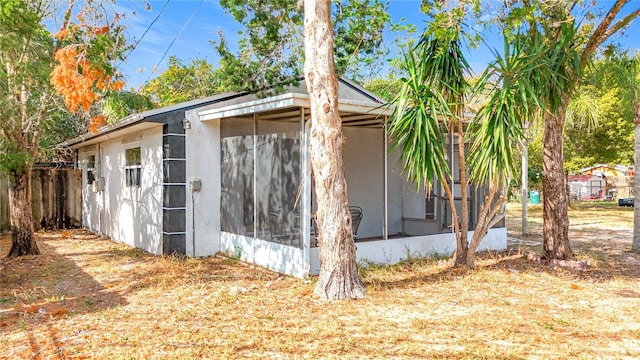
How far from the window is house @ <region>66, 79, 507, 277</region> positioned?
0.02 metres

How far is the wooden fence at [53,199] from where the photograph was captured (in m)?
13.1

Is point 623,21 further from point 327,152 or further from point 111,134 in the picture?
point 111,134

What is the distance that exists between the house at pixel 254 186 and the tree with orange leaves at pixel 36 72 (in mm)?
1261

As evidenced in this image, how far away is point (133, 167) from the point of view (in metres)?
9.74

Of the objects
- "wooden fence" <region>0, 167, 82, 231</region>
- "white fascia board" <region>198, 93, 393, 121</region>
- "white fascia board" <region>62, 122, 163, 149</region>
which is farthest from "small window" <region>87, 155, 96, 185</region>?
"white fascia board" <region>198, 93, 393, 121</region>

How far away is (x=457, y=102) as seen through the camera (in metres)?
7.06

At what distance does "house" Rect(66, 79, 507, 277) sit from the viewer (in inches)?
273

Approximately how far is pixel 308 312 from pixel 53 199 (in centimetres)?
1154

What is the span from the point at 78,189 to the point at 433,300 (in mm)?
12300

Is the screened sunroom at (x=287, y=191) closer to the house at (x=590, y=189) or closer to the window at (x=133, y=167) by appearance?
the window at (x=133, y=167)

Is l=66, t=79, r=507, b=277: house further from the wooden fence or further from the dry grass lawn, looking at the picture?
the wooden fence

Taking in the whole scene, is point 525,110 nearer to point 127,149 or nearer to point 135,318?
point 135,318

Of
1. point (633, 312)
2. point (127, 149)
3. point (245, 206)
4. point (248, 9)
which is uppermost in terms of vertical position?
point (248, 9)

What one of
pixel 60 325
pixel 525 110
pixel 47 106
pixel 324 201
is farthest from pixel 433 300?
pixel 47 106
